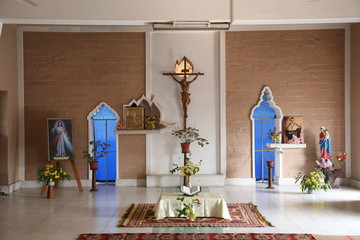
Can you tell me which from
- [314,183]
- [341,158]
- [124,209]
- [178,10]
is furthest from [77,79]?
[341,158]

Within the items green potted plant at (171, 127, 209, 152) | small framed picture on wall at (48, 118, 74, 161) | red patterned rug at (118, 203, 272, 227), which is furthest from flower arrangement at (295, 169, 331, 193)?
small framed picture on wall at (48, 118, 74, 161)

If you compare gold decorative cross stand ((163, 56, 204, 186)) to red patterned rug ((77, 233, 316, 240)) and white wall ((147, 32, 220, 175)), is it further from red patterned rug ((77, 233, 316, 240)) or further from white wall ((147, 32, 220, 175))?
red patterned rug ((77, 233, 316, 240))

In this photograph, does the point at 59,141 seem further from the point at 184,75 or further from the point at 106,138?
the point at 184,75

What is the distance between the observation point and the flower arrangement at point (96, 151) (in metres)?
10.6

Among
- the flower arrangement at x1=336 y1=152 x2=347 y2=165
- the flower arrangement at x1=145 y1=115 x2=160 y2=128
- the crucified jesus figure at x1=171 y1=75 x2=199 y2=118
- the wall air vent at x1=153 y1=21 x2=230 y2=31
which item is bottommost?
the flower arrangement at x1=336 y1=152 x2=347 y2=165

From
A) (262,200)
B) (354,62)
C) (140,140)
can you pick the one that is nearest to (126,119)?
(140,140)

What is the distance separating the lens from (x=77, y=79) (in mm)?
11023

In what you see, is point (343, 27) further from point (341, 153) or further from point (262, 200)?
point (262, 200)

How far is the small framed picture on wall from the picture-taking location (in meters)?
10.3

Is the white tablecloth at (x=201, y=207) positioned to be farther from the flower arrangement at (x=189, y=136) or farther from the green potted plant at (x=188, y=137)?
the flower arrangement at (x=189, y=136)

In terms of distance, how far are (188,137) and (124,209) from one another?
11.1 ft

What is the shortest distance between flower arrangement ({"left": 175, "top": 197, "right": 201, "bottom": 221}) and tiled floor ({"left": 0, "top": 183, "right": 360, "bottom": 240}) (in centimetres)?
37

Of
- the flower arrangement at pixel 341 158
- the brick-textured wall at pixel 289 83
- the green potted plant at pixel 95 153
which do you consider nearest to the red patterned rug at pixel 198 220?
the green potted plant at pixel 95 153

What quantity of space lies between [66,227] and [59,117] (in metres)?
4.67
